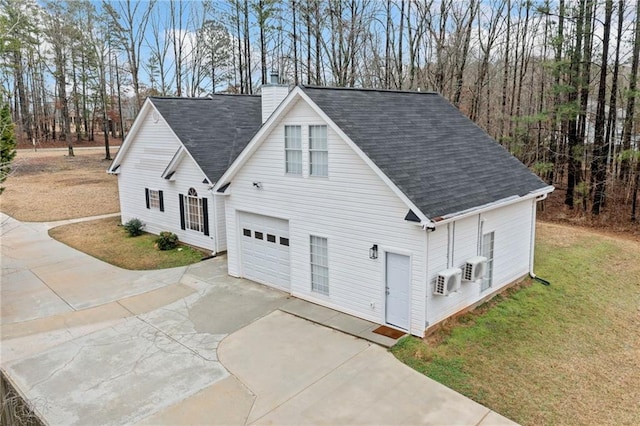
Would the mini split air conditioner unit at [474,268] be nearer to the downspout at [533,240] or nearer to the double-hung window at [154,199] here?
the downspout at [533,240]

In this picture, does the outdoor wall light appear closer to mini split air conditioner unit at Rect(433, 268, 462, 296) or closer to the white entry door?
the white entry door

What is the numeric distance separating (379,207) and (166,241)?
10.3m

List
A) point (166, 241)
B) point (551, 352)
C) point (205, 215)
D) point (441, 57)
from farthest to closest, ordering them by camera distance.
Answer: point (441, 57)
point (166, 241)
point (205, 215)
point (551, 352)

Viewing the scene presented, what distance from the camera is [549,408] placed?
755cm

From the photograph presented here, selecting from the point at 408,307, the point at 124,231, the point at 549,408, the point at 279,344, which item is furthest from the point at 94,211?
the point at 549,408

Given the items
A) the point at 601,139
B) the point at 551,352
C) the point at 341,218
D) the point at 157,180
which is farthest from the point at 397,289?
the point at 601,139

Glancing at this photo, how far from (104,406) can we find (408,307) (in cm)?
608

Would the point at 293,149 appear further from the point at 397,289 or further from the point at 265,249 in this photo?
the point at 397,289

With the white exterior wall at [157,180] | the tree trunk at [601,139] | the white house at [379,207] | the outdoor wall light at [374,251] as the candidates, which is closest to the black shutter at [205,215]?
the white exterior wall at [157,180]

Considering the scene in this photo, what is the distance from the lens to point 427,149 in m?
11.6

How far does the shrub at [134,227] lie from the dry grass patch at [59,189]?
15.9 feet

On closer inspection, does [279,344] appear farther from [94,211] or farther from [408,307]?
[94,211]

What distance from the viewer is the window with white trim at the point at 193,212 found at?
55.8 feet

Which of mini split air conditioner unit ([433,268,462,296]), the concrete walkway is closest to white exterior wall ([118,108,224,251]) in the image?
the concrete walkway
